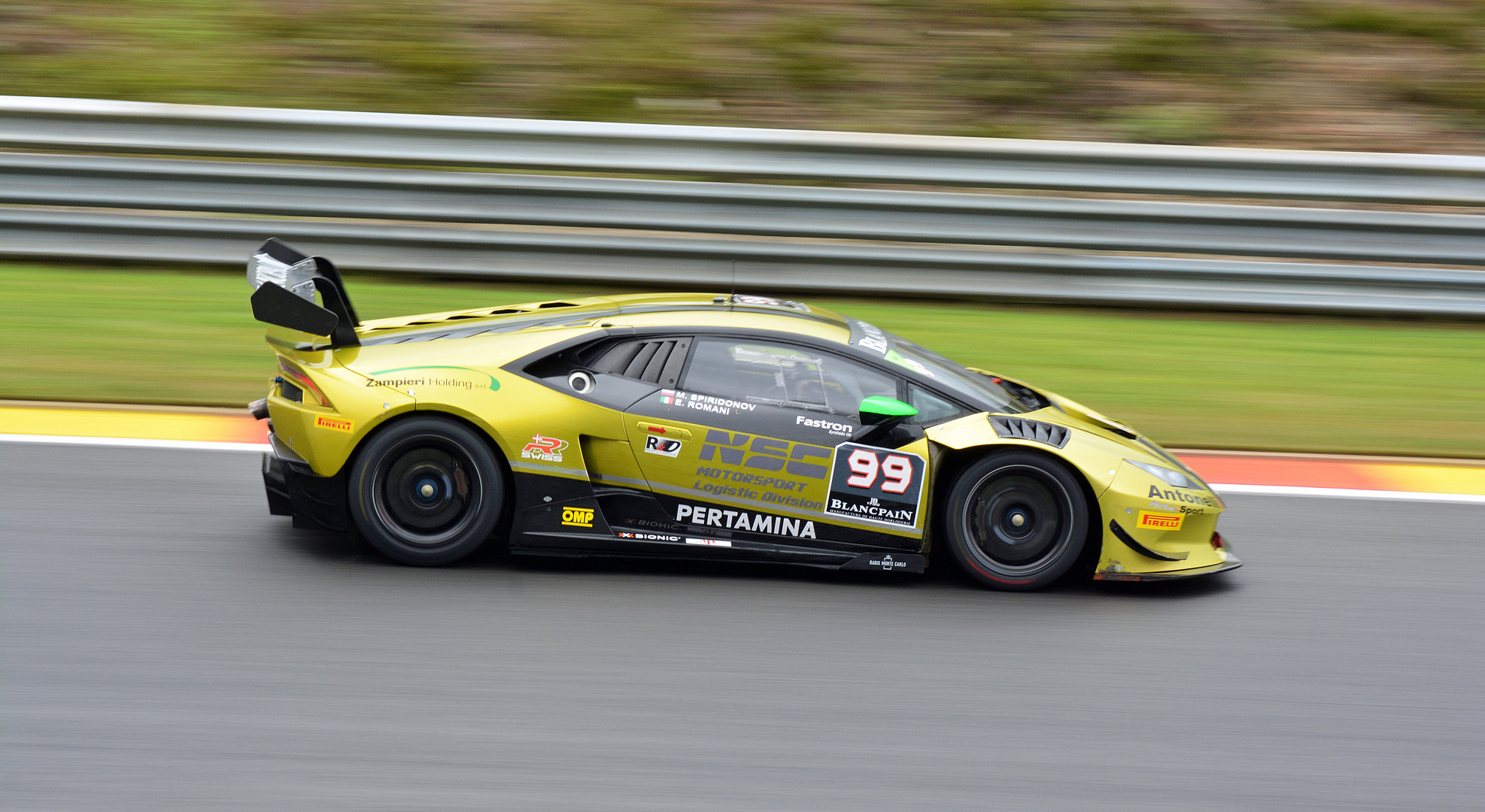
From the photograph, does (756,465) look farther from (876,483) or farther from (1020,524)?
(1020,524)

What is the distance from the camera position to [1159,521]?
540cm

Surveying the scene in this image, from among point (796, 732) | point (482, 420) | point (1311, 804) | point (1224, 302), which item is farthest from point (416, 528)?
point (1224, 302)

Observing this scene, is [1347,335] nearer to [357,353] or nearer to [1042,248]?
[1042,248]

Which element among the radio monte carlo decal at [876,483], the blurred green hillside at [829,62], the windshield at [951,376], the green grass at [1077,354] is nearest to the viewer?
the radio monte carlo decal at [876,483]

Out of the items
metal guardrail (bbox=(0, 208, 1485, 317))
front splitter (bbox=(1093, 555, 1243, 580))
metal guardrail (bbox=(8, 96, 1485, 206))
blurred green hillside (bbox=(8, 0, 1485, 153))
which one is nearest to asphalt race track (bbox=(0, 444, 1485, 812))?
front splitter (bbox=(1093, 555, 1243, 580))

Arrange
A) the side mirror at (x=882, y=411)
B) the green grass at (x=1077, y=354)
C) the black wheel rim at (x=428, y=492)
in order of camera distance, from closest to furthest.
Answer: the side mirror at (x=882, y=411)
the black wheel rim at (x=428, y=492)
the green grass at (x=1077, y=354)

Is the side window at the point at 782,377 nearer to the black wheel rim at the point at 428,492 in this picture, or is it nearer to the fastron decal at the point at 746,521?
the fastron decal at the point at 746,521

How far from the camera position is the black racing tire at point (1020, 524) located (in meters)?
5.39

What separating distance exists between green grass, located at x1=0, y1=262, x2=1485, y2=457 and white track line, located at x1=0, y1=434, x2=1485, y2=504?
2.10 feet

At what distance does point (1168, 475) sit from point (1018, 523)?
2.29 ft

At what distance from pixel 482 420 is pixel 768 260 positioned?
444 cm

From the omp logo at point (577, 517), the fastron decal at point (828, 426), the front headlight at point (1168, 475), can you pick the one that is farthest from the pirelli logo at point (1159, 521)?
the omp logo at point (577, 517)

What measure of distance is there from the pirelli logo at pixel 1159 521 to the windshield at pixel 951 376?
0.69 meters

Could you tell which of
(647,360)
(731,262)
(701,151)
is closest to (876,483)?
(647,360)
